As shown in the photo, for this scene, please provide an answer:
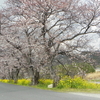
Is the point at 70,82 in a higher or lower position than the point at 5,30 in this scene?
lower

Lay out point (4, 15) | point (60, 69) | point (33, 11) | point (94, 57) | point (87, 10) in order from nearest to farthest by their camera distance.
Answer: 1. point (87, 10)
2. point (33, 11)
3. point (94, 57)
4. point (4, 15)
5. point (60, 69)

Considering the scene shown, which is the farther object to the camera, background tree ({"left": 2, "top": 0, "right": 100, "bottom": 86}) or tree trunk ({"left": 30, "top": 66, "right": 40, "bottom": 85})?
tree trunk ({"left": 30, "top": 66, "right": 40, "bottom": 85})

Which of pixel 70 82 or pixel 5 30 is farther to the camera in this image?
pixel 5 30

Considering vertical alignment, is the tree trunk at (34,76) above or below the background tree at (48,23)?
below

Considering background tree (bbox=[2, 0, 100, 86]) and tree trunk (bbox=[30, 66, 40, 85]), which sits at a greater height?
background tree (bbox=[2, 0, 100, 86])

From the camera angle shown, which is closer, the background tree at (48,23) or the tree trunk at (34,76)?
the background tree at (48,23)

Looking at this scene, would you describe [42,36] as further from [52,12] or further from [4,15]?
[4,15]

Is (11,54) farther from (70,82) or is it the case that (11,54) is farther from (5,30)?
(70,82)

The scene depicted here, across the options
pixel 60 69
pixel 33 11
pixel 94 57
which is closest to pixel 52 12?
pixel 33 11

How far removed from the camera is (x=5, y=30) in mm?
17641

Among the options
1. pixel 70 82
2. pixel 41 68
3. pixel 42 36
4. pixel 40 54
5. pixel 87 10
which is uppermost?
pixel 87 10

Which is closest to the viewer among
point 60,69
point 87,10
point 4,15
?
point 87,10

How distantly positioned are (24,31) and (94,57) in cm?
757

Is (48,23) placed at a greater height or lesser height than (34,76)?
greater
